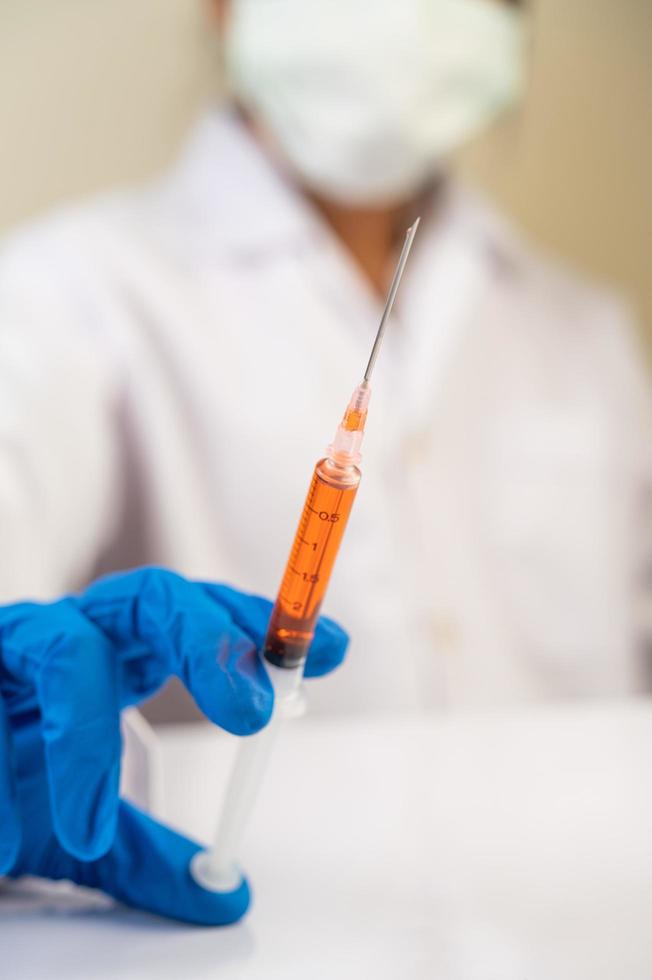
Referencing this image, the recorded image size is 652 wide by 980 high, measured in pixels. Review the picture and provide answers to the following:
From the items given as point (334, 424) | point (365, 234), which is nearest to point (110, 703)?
point (334, 424)

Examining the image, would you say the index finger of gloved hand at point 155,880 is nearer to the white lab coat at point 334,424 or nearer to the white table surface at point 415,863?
the white table surface at point 415,863

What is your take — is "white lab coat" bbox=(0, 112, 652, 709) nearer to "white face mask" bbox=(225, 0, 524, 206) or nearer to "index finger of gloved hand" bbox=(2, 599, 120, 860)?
"white face mask" bbox=(225, 0, 524, 206)

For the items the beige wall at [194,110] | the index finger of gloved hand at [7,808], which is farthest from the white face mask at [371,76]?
the index finger of gloved hand at [7,808]

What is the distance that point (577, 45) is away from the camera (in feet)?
4.17

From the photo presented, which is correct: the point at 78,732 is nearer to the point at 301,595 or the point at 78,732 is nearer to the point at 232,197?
the point at 301,595

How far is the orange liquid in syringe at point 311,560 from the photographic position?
41 centimetres

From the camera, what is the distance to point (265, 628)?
471 millimetres

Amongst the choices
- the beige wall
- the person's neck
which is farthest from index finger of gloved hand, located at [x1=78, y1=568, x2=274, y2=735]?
the beige wall

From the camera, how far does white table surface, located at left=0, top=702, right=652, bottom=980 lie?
43 centimetres

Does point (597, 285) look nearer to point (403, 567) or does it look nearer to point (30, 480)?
point (403, 567)

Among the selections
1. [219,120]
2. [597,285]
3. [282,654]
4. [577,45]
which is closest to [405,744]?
[282,654]

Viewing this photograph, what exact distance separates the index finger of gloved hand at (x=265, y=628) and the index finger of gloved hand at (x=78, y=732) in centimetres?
7

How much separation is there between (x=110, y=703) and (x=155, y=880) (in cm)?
10

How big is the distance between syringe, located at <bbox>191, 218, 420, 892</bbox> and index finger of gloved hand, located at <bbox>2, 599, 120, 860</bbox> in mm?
64
